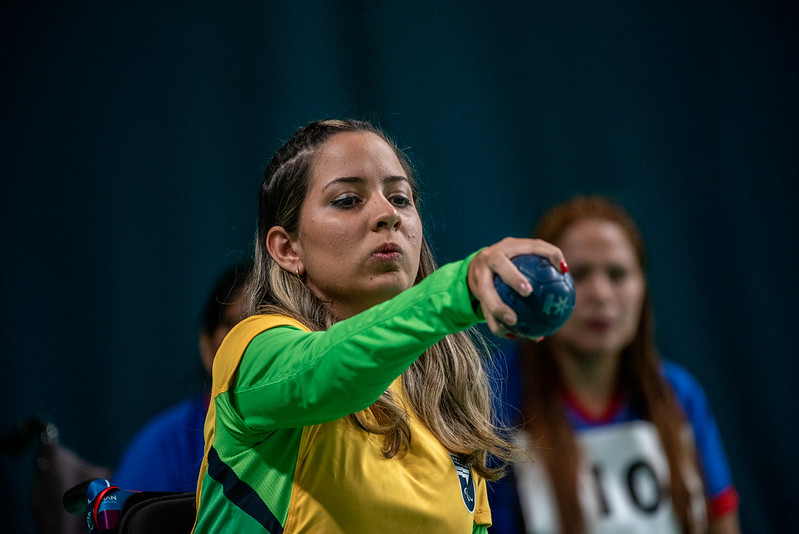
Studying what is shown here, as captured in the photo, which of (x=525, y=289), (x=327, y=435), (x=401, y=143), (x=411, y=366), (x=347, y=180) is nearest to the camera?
(x=525, y=289)

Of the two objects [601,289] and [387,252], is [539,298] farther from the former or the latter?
[601,289]

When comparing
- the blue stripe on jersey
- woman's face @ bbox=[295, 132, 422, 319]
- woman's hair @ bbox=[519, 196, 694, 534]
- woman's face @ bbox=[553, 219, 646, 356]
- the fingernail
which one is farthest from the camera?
woman's face @ bbox=[553, 219, 646, 356]

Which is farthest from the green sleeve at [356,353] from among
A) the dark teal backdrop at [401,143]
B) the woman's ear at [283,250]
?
the dark teal backdrop at [401,143]

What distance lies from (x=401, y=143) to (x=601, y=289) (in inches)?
27.6

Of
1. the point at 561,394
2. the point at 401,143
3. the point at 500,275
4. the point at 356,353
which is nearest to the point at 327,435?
the point at 356,353

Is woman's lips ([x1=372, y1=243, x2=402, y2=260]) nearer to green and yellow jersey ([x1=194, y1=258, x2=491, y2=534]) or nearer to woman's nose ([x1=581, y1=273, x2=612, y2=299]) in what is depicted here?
green and yellow jersey ([x1=194, y1=258, x2=491, y2=534])

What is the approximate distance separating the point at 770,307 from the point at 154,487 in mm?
1683

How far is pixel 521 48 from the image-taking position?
7.74 ft

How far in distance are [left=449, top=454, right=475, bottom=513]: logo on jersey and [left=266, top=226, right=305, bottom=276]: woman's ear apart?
0.30 meters

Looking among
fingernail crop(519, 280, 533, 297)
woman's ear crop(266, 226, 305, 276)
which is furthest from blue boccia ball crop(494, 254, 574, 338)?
woman's ear crop(266, 226, 305, 276)

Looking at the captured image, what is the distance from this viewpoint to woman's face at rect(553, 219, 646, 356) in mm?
1785

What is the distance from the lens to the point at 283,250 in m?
1.10

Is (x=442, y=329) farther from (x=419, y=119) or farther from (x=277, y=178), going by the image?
(x=419, y=119)

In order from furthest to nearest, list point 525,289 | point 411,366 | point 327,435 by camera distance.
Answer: point 411,366 → point 327,435 → point 525,289
